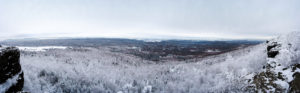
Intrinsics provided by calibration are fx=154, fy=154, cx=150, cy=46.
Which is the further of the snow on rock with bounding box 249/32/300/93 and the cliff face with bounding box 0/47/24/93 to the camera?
the snow on rock with bounding box 249/32/300/93

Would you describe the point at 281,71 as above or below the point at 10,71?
below

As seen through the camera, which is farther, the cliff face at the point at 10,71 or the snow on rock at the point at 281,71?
the snow on rock at the point at 281,71

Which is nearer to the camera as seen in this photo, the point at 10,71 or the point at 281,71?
the point at 10,71

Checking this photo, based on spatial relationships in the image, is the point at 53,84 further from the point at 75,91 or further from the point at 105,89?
the point at 105,89

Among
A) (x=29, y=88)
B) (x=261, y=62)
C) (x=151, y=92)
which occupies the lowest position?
(x=151, y=92)

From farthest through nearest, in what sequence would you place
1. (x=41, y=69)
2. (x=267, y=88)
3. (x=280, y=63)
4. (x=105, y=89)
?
(x=41, y=69), (x=105, y=89), (x=280, y=63), (x=267, y=88)

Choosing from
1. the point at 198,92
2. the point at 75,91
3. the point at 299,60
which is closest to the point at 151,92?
the point at 198,92

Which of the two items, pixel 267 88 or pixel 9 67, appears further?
pixel 267 88

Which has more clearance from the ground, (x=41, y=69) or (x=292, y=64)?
(x=292, y=64)
